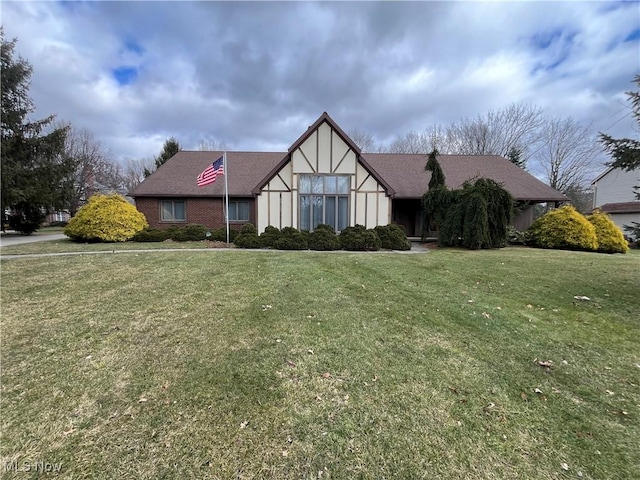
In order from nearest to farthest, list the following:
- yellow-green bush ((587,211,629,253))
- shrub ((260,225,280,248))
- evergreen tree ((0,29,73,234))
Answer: shrub ((260,225,280,248)), yellow-green bush ((587,211,629,253)), evergreen tree ((0,29,73,234))

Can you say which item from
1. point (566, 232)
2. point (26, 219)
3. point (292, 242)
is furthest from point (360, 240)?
point (26, 219)

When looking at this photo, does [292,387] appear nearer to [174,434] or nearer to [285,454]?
[285,454]

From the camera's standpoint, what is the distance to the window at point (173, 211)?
63.9 feet

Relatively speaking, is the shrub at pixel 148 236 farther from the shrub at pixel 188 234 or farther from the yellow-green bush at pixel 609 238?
the yellow-green bush at pixel 609 238

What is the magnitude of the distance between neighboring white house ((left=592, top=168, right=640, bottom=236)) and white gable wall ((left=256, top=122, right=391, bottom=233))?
79.8ft

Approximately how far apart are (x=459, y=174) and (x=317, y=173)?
11875mm

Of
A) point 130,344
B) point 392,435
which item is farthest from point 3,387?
point 392,435

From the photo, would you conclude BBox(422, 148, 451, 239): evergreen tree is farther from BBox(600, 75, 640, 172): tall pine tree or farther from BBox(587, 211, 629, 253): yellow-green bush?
BBox(600, 75, 640, 172): tall pine tree

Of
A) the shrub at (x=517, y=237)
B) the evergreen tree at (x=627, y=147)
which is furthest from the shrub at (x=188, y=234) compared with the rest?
the shrub at (x=517, y=237)

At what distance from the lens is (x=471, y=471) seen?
2178mm

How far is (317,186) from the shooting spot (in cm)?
1565

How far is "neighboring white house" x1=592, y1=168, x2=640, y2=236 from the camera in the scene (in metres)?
26.3

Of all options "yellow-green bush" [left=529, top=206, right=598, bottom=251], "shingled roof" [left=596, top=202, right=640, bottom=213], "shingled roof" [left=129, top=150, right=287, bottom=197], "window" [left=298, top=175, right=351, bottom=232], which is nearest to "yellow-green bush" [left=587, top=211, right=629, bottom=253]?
"yellow-green bush" [left=529, top=206, right=598, bottom=251]

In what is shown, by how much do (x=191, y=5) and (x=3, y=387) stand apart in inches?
429
